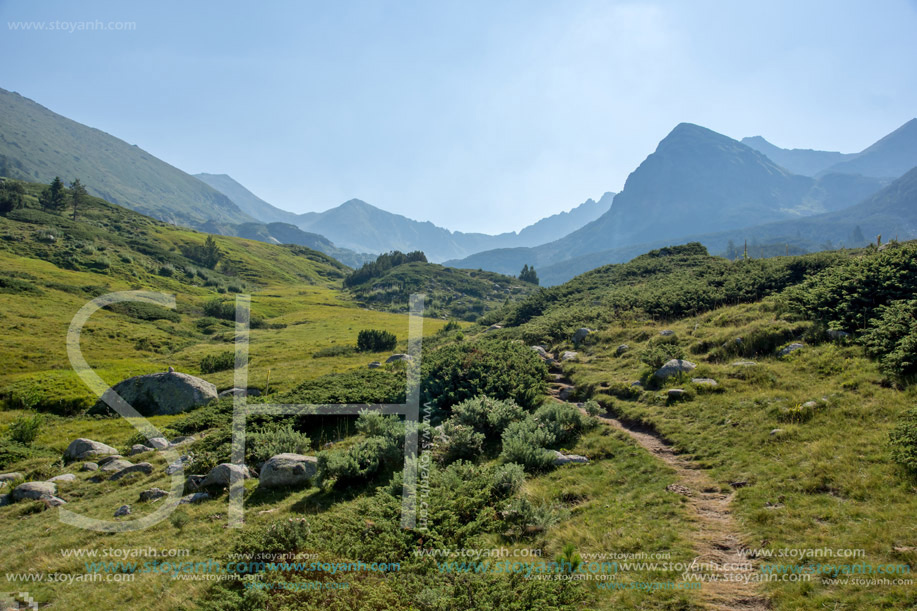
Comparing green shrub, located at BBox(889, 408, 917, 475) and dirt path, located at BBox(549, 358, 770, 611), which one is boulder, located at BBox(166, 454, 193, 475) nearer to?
dirt path, located at BBox(549, 358, 770, 611)

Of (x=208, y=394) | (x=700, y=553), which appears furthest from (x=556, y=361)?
(x=208, y=394)

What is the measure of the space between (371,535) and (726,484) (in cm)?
779

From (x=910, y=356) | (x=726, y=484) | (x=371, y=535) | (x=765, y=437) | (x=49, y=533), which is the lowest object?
(x=49, y=533)

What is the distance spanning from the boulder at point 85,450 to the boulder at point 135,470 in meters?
3.67

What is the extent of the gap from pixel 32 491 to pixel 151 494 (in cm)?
465

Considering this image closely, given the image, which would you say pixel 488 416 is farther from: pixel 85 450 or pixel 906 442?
pixel 85 450

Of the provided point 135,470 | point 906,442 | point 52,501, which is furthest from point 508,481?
point 52,501

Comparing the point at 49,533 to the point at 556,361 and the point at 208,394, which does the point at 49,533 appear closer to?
the point at 208,394

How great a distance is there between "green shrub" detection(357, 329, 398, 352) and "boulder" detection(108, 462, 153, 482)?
2781cm

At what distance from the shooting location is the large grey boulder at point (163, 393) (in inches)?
912

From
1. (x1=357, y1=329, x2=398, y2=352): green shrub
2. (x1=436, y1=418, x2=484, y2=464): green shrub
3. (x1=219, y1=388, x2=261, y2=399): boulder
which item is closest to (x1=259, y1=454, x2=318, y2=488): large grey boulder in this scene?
(x1=436, y1=418, x2=484, y2=464): green shrub

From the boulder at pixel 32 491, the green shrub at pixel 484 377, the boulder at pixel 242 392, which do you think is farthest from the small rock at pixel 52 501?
the green shrub at pixel 484 377

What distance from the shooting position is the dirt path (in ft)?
19.3

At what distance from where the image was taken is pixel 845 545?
6.27m
